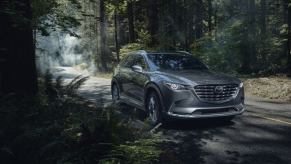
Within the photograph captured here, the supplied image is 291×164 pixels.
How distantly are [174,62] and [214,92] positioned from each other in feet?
6.40

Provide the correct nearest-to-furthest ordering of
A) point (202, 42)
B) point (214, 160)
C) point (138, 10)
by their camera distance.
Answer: point (214, 160) < point (202, 42) < point (138, 10)

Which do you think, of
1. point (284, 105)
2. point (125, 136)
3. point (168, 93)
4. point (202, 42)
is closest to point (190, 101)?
point (168, 93)

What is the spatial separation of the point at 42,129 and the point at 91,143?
0.70m

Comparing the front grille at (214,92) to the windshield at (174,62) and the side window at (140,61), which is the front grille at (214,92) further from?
the side window at (140,61)

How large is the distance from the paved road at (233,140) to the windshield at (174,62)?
1494 mm

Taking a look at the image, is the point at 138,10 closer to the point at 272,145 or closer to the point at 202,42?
the point at 202,42

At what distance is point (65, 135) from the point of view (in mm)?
4805

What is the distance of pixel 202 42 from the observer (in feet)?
95.6

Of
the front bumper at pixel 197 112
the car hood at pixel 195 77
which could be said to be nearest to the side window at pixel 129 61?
the car hood at pixel 195 77

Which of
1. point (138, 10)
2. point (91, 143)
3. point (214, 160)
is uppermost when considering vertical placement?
point (138, 10)

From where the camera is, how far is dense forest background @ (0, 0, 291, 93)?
6234 millimetres

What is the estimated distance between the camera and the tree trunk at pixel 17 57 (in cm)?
607

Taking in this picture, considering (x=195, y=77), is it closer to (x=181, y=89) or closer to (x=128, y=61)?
(x=181, y=89)

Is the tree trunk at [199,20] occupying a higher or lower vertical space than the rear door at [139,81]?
higher
